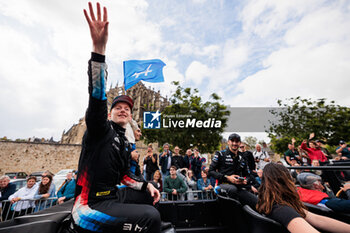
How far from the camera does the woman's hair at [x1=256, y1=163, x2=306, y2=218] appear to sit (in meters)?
1.74

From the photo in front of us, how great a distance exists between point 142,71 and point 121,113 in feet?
19.3

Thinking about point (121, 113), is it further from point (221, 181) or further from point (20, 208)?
point (20, 208)

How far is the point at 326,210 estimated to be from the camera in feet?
7.02

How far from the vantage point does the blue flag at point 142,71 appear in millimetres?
6770

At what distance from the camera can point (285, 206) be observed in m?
1.63

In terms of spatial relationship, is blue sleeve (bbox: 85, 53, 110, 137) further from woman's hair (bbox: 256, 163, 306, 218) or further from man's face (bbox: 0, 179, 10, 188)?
man's face (bbox: 0, 179, 10, 188)

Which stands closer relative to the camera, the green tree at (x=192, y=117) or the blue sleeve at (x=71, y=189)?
the blue sleeve at (x=71, y=189)

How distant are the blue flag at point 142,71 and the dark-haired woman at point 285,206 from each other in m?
5.64

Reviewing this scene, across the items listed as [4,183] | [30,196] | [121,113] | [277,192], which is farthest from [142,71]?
[277,192]

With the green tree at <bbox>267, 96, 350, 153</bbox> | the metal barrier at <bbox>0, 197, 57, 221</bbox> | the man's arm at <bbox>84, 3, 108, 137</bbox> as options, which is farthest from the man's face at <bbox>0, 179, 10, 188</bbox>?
the green tree at <bbox>267, 96, 350, 153</bbox>

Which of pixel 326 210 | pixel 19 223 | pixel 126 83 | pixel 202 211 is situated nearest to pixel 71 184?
pixel 126 83

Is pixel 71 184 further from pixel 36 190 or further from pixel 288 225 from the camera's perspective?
pixel 288 225

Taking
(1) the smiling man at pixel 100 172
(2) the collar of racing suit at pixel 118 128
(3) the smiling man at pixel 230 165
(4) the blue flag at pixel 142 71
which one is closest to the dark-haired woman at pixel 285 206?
(3) the smiling man at pixel 230 165

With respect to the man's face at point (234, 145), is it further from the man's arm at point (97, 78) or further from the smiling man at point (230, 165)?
the man's arm at point (97, 78)
